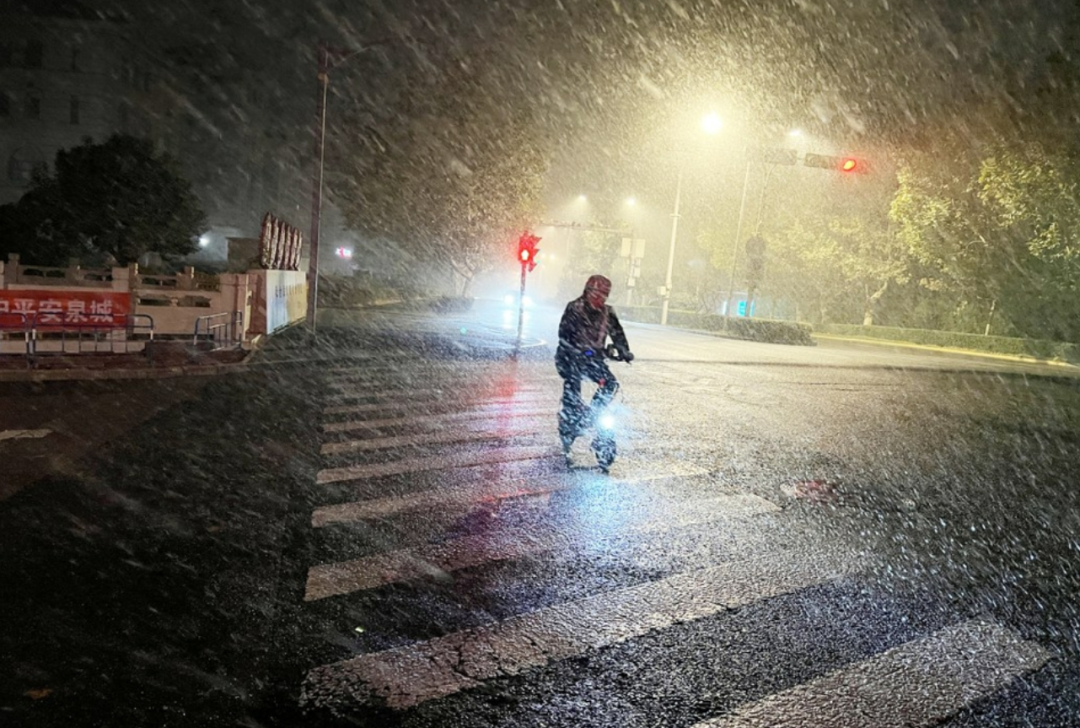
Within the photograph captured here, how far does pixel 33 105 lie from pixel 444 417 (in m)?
46.2

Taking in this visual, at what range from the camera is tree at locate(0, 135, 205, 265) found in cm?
3234

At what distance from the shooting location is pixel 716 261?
175 feet

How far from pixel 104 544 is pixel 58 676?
1775 millimetres

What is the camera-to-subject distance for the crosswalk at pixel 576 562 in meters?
→ 3.30

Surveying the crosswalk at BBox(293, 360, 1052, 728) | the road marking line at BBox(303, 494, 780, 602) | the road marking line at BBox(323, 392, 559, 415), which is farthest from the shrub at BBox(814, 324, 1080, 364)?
the road marking line at BBox(303, 494, 780, 602)

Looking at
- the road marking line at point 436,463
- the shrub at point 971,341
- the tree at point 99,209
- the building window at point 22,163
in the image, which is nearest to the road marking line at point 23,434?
the road marking line at point 436,463

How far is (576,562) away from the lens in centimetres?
484

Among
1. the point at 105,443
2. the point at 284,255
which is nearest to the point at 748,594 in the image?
the point at 105,443

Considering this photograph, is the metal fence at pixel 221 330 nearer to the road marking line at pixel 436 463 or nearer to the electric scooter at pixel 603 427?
the road marking line at pixel 436 463

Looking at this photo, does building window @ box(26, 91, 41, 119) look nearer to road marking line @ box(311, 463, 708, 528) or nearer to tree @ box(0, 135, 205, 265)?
tree @ box(0, 135, 205, 265)

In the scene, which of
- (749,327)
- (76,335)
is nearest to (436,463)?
(76,335)

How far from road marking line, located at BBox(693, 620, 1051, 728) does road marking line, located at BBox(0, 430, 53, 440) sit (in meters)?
7.86

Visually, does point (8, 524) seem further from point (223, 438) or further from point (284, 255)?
point (284, 255)

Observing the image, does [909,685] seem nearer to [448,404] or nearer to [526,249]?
[448,404]
